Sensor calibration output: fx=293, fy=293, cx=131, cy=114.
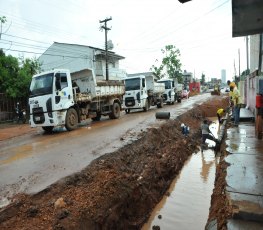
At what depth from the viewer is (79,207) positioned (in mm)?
4922

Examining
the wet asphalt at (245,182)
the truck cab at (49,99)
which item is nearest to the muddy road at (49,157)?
the truck cab at (49,99)

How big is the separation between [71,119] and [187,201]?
24.3 feet

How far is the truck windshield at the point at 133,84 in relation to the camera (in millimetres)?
20828

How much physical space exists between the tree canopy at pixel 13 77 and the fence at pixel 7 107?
0.43 meters

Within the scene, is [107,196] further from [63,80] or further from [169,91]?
[169,91]

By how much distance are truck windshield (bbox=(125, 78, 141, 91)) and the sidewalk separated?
1204 centimetres

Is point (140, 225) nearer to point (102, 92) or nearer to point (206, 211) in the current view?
point (206, 211)

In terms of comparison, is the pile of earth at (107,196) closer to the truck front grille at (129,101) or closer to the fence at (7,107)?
the truck front grille at (129,101)

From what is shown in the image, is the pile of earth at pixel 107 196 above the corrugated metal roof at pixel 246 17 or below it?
below

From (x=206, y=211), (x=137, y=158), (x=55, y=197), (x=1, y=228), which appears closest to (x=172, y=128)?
(x=137, y=158)

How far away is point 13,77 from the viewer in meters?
20.0

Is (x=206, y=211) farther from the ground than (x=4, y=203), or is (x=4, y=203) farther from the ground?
(x=4, y=203)

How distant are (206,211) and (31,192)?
3.82 metres

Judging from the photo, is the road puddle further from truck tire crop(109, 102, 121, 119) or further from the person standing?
truck tire crop(109, 102, 121, 119)
